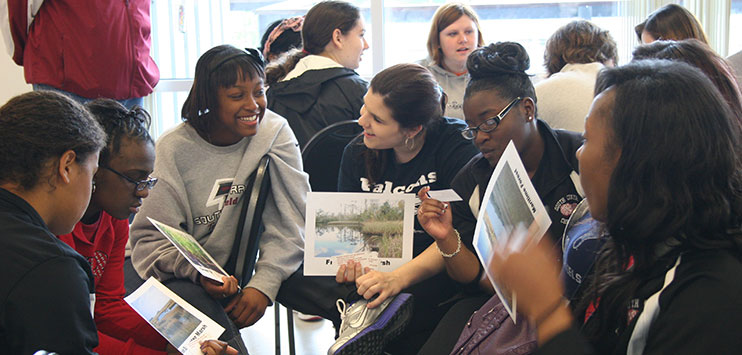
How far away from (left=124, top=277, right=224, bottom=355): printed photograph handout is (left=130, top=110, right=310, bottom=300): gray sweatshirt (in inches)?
9.3

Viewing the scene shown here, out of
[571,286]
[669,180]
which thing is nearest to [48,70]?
[571,286]

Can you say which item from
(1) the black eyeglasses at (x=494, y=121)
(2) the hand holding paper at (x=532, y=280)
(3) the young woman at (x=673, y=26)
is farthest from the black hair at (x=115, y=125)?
(3) the young woman at (x=673, y=26)

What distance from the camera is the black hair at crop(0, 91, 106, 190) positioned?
1.33 m

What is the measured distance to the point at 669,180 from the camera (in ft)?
3.40

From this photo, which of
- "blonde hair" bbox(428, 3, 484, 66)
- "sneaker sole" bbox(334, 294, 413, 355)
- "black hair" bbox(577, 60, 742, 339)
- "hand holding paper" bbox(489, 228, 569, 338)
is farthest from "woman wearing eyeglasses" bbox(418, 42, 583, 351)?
"blonde hair" bbox(428, 3, 484, 66)

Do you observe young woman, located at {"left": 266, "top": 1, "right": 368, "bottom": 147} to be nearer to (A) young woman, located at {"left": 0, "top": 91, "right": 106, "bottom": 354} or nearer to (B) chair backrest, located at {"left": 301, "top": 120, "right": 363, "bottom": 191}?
(B) chair backrest, located at {"left": 301, "top": 120, "right": 363, "bottom": 191}

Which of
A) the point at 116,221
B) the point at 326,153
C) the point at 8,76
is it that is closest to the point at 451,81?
the point at 326,153

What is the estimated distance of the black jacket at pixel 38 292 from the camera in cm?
117

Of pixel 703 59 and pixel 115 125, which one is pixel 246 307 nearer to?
pixel 115 125

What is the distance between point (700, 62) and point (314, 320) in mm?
2181

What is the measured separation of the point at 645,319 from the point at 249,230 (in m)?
1.35

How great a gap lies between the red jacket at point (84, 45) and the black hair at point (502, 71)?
231 cm

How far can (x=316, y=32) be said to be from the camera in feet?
10.6

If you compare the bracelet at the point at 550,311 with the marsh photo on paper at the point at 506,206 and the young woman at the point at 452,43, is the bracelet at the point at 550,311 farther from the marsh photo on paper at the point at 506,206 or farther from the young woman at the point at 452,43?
the young woman at the point at 452,43
